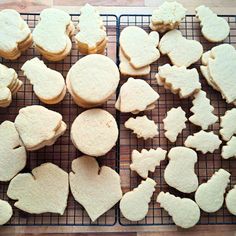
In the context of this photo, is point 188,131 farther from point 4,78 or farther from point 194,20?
point 4,78

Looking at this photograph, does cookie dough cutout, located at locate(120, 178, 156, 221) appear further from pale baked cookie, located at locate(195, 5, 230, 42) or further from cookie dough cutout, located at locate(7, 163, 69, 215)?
pale baked cookie, located at locate(195, 5, 230, 42)

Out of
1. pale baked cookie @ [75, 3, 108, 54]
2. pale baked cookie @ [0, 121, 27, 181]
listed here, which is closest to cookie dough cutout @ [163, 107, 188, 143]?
pale baked cookie @ [75, 3, 108, 54]

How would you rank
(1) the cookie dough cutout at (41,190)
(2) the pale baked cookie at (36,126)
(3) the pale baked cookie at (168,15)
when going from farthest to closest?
(3) the pale baked cookie at (168,15)
(1) the cookie dough cutout at (41,190)
(2) the pale baked cookie at (36,126)

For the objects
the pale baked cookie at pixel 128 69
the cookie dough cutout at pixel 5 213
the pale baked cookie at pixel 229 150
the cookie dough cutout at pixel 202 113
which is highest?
the pale baked cookie at pixel 128 69

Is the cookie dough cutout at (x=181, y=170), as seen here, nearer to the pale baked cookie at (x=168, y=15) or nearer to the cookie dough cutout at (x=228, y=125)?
the cookie dough cutout at (x=228, y=125)

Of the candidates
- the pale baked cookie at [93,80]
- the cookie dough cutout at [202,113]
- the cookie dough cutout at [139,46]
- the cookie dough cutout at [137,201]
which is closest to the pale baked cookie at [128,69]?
the cookie dough cutout at [139,46]

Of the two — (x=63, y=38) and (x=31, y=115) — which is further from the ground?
(x=63, y=38)

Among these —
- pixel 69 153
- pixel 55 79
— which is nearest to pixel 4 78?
pixel 55 79
